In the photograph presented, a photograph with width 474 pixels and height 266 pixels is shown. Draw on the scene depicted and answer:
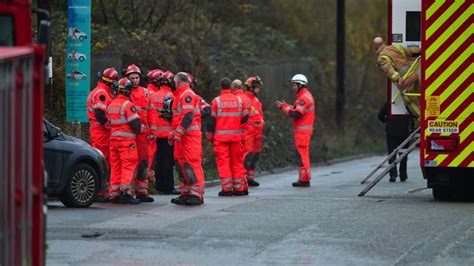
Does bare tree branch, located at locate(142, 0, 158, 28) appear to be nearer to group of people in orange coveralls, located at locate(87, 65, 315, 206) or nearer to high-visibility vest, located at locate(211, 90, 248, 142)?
group of people in orange coveralls, located at locate(87, 65, 315, 206)

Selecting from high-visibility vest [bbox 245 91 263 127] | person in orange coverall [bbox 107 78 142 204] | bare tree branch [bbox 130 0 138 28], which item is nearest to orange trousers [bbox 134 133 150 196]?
person in orange coverall [bbox 107 78 142 204]

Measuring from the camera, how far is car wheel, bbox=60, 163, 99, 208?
15.8 metres

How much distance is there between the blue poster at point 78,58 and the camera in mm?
18859

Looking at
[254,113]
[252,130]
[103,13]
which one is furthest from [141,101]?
[103,13]

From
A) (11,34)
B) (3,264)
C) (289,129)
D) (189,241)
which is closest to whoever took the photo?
(3,264)

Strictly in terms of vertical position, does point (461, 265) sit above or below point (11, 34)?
below

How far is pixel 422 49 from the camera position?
16.6 m

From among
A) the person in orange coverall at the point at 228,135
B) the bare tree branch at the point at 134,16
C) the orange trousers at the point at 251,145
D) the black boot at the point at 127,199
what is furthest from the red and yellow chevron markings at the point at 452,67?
the bare tree branch at the point at 134,16

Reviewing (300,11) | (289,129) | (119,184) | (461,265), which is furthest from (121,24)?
(461,265)

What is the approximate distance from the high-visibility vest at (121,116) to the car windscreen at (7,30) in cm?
647

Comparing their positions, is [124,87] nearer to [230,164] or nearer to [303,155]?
[230,164]

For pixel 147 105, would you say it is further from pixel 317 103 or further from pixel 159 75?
pixel 317 103

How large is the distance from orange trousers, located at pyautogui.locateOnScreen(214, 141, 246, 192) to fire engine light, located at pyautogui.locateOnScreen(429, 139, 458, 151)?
3.50m

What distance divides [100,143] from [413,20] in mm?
5126
